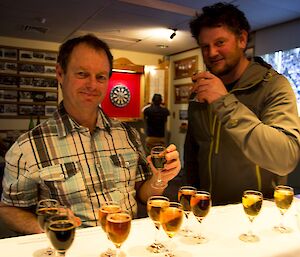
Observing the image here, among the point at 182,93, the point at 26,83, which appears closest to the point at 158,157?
the point at 26,83

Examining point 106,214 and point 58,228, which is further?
point 106,214

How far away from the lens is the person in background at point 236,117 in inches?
50.2

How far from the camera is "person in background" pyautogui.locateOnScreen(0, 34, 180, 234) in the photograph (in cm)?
143

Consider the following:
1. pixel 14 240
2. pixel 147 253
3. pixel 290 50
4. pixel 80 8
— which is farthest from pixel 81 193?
pixel 290 50

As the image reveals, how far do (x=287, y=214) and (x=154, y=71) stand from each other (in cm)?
628

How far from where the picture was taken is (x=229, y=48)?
5.25 feet

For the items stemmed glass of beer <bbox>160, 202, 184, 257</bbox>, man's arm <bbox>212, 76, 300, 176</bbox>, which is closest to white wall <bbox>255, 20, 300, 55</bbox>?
man's arm <bbox>212, 76, 300, 176</bbox>

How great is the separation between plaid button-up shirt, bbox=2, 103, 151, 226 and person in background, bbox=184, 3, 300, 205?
1.51 feet

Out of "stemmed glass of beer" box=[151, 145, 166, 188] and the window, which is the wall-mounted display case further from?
"stemmed glass of beer" box=[151, 145, 166, 188]

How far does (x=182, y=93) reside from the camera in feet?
23.9

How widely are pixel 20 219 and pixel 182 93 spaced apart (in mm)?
6166

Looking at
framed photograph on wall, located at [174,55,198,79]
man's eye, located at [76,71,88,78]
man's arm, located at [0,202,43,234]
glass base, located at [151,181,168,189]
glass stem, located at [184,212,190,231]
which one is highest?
framed photograph on wall, located at [174,55,198,79]

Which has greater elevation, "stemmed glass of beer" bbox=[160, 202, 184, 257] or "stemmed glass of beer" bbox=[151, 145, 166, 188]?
"stemmed glass of beer" bbox=[151, 145, 166, 188]

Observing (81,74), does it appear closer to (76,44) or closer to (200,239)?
(76,44)
